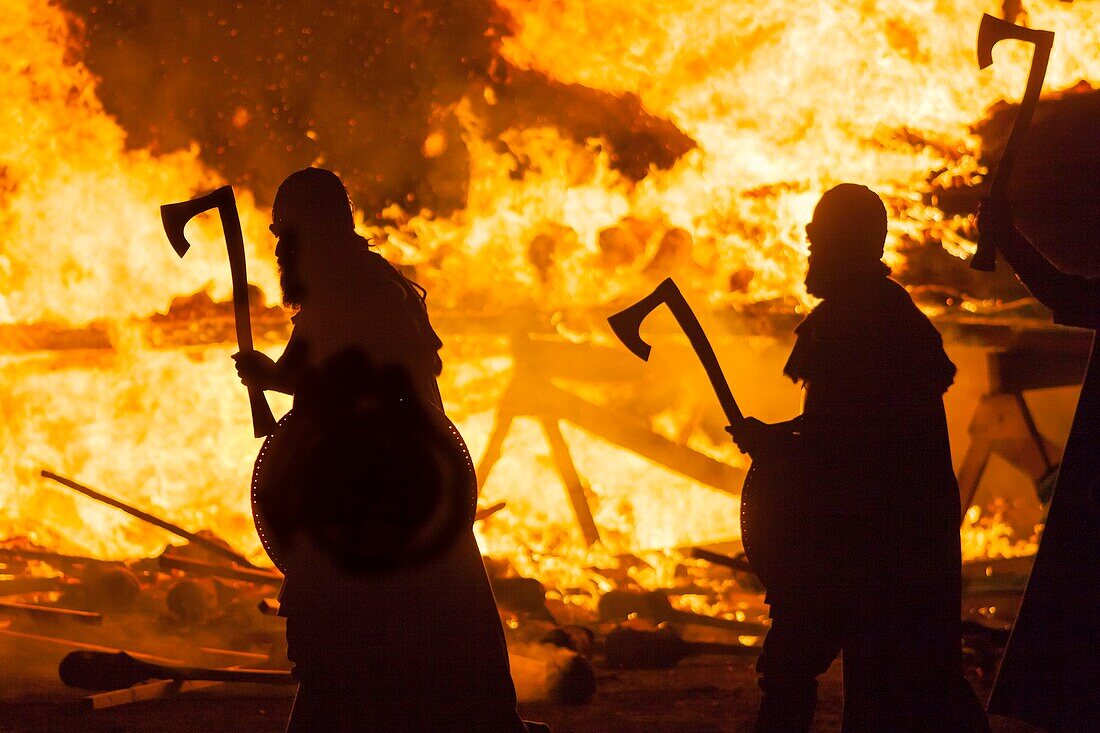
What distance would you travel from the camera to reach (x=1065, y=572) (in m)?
3.71

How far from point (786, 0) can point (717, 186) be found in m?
1.37

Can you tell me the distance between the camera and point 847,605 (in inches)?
142

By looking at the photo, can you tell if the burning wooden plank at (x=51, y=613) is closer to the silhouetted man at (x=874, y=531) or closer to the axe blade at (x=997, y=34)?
the silhouetted man at (x=874, y=531)

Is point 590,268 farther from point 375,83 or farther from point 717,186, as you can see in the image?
point 375,83

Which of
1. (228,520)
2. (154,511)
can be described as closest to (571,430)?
(228,520)

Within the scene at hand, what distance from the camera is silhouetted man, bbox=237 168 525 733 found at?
3.56 m

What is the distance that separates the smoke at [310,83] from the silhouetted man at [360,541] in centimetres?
470

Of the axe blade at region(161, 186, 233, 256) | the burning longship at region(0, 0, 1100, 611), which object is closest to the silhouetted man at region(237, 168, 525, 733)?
the axe blade at region(161, 186, 233, 256)

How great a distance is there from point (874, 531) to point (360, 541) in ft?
5.73

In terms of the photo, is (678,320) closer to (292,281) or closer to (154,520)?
(292,281)

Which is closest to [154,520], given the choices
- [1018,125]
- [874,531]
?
[874,531]

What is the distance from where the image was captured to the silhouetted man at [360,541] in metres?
3.56

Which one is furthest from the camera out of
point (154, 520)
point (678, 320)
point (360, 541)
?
point (154, 520)


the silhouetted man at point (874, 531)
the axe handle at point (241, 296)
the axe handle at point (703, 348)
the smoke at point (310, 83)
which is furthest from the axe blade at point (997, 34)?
the smoke at point (310, 83)
